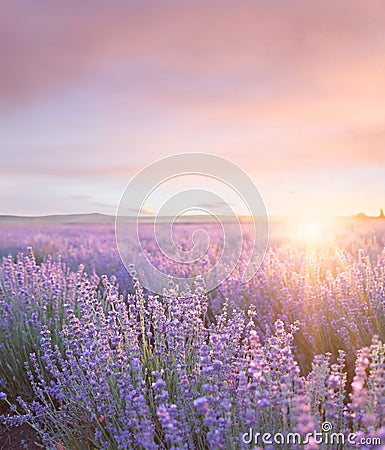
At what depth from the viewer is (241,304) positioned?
407 centimetres

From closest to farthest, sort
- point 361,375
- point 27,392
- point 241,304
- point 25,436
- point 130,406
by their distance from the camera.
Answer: point 361,375, point 130,406, point 25,436, point 27,392, point 241,304

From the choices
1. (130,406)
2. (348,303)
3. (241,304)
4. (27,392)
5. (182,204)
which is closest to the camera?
(130,406)

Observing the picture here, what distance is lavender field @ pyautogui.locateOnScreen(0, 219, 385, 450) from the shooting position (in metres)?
1.69

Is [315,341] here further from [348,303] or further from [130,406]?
[130,406]

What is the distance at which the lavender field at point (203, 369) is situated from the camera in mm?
1692

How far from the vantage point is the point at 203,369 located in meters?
1.71

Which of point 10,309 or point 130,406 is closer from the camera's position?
point 130,406

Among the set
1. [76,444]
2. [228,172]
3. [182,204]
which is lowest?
[76,444]

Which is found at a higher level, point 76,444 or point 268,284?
point 268,284

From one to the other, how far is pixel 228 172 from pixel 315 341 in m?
1.64

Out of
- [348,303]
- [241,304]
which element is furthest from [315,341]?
[241,304]

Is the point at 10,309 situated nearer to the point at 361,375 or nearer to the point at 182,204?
the point at 182,204

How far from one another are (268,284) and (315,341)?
933 millimetres
